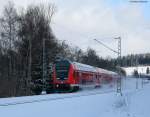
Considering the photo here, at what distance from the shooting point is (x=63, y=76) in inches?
2003

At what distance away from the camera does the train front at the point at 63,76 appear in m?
49.7

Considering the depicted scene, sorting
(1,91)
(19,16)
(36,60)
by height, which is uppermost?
(19,16)

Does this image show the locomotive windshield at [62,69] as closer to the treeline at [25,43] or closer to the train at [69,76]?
the train at [69,76]

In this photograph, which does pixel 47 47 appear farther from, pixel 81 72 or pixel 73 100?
pixel 73 100

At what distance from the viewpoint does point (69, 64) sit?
49.9 meters

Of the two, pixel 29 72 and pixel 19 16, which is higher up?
pixel 19 16

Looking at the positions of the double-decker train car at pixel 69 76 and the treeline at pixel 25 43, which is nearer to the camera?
the double-decker train car at pixel 69 76

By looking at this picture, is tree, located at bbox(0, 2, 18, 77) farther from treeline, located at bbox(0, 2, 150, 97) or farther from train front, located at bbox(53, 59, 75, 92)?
train front, located at bbox(53, 59, 75, 92)

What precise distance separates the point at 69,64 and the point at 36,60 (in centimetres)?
3803

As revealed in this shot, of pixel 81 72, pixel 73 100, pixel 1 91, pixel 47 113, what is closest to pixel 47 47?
pixel 1 91

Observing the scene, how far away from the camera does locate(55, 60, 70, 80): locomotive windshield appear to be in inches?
1982

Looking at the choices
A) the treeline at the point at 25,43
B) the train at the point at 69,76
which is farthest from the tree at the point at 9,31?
the train at the point at 69,76

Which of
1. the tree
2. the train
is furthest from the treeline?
the train

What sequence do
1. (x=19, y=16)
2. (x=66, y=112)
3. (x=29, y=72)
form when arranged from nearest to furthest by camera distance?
1. (x=66, y=112)
2. (x=29, y=72)
3. (x=19, y=16)
